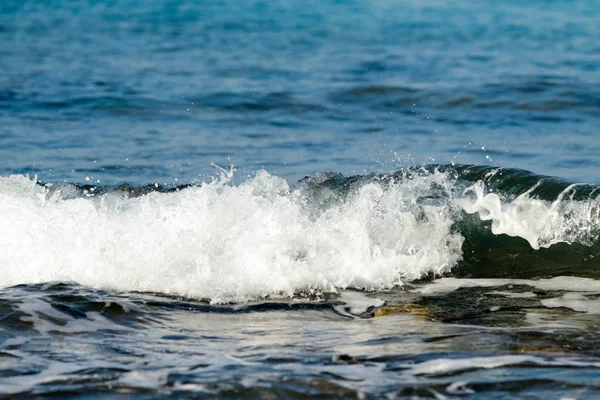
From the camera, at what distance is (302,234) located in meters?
5.92

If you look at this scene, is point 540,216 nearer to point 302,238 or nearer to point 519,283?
point 519,283

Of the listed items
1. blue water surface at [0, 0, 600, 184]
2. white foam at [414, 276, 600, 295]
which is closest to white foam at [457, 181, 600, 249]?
white foam at [414, 276, 600, 295]

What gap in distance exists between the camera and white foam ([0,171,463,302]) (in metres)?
5.48

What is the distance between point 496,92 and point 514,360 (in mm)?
9361

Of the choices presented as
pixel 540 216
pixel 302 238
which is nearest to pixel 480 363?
pixel 302 238

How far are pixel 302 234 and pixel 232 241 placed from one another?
48cm

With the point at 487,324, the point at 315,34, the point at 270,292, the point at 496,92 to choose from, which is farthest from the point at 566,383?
the point at 315,34

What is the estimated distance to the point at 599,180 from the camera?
827cm

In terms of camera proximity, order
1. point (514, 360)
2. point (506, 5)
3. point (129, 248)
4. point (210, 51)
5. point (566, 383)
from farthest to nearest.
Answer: point (506, 5), point (210, 51), point (129, 248), point (514, 360), point (566, 383)

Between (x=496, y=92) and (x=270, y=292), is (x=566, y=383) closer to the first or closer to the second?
(x=270, y=292)

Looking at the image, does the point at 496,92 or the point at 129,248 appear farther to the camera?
the point at 496,92

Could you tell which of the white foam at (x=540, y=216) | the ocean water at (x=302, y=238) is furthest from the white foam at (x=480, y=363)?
the white foam at (x=540, y=216)

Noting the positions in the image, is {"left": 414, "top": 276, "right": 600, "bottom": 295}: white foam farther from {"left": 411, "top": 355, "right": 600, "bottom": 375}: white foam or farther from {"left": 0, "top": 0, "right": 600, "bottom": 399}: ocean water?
{"left": 411, "top": 355, "right": 600, "bottom": 375}: white foam

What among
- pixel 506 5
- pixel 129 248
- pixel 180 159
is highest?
pixel 506 5
